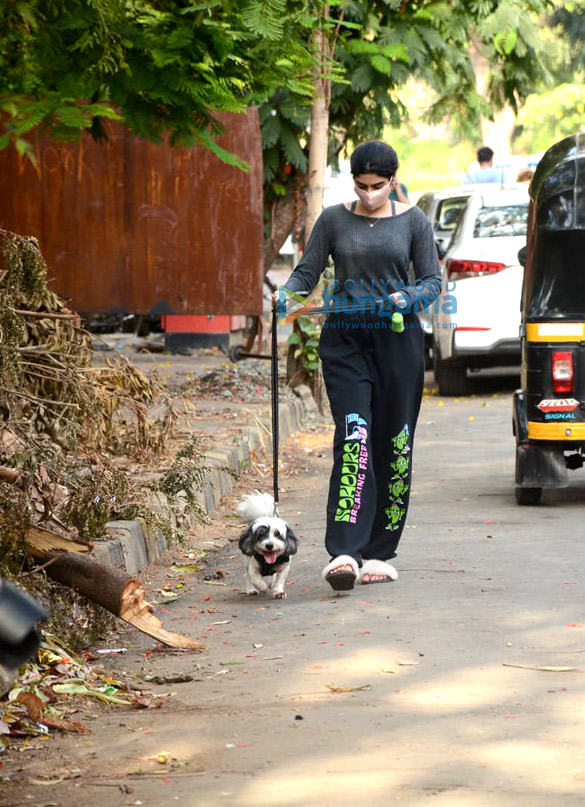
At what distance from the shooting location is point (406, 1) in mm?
15062

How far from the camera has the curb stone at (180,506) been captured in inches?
275

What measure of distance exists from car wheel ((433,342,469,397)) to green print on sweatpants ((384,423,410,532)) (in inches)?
370

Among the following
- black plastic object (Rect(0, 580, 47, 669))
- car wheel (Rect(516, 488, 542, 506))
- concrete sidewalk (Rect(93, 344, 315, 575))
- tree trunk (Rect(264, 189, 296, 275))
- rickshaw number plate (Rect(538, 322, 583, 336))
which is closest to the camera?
black plastic object (Rect(0, 580, 47, 669))

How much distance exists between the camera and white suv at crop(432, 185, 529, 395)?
A: 15.3 m

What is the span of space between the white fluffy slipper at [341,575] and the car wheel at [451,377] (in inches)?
387

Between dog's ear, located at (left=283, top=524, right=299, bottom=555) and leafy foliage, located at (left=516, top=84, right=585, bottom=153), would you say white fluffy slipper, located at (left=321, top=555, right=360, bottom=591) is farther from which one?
leafy foliage, located at (left=516, top=84, right=585, bottom=153)

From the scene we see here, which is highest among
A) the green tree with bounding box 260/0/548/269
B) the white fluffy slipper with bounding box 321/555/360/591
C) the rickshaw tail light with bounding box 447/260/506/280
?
the green tree with bounding box 260/0/548/269

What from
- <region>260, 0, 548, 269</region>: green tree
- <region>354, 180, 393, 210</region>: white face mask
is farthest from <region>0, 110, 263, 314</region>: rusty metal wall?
<region>354, 180, 393, 210</region>: white face mask

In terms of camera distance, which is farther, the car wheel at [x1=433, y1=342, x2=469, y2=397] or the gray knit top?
the car wheel at [x1=433, y1=342, x2=469, y2=397]

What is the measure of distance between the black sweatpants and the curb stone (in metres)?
1.00

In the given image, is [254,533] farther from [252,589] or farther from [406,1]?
[406,1]

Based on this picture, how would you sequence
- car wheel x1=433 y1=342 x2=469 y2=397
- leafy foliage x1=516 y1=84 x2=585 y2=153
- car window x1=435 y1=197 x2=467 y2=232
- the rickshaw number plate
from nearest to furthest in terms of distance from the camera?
1. the rickshaw number plate
2. car wheel x1=433 y1=342 x2=469 y2=397
3. car window x1=435 y1=197 x2=467 y2=232
4. leafy foliage x1=516 y1=84 x2=585 y2=153

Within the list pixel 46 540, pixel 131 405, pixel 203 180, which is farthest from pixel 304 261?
pixel 203 180

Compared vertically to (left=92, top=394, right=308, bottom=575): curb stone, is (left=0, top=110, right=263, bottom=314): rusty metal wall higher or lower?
higher
